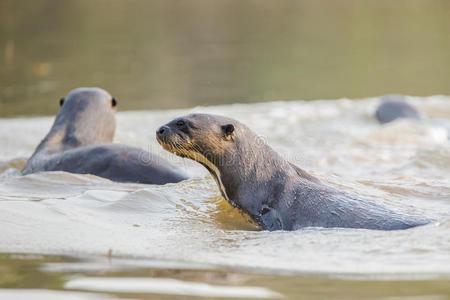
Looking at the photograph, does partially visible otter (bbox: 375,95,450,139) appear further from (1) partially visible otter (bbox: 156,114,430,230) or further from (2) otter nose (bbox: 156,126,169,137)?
(2) otter nose (bbox: 156,126,169,137)

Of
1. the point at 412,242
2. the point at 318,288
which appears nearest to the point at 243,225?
the point at 412,242

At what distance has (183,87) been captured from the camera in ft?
43.5

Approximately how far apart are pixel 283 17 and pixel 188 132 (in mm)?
20285

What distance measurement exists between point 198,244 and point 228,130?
2.98 feet

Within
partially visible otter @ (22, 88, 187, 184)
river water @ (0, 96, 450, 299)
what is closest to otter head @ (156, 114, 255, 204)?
river water @ (0, 96, 450, 299)

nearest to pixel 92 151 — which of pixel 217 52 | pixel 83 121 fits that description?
pixel 83 121

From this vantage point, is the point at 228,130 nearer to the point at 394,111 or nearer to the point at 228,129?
the point at 228,129

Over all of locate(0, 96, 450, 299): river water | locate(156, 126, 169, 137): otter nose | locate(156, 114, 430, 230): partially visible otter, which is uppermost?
locate(156, 126, 169, 137): otter nose

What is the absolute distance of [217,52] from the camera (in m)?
17.2

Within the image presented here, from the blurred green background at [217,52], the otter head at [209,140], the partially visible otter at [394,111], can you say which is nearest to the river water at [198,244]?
the otter head at [209,140]

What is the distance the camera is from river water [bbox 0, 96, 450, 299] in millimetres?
3256

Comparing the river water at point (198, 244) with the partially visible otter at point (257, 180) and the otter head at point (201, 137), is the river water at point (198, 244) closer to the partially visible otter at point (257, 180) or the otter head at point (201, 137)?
the partially visible otter at point (257, 180)

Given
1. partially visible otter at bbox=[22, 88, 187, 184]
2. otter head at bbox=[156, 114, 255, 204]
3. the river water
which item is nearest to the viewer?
the river water

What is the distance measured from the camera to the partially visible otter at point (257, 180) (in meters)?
4.58
